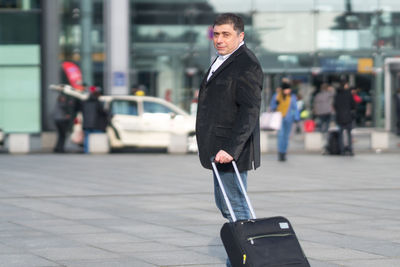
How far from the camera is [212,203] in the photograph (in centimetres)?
1110

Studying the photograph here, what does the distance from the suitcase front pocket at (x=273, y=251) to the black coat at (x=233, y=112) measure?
734 mm

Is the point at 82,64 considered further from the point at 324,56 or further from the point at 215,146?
the point at 215,146

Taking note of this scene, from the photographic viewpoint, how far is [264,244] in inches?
202

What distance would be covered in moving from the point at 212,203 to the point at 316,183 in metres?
3.18

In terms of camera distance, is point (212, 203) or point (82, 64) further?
point (82, 64)

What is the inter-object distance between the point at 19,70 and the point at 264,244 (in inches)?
1088

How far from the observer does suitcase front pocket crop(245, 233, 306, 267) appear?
16.8 feet

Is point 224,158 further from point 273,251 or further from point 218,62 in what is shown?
point 273,251

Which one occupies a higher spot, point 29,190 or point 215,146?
point 215,146

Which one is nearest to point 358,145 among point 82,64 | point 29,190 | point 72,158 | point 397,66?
point 397,66

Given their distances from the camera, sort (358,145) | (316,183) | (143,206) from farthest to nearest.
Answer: (358,145)
(316,183)
(143,206)

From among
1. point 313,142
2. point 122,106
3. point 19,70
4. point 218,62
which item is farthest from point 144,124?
point 218,62

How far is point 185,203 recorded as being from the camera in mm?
11125

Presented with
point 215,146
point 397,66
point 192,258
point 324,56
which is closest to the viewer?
point 215,146
